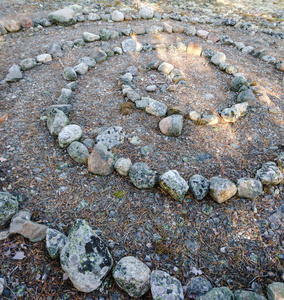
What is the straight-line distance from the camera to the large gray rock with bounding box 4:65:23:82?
459cm

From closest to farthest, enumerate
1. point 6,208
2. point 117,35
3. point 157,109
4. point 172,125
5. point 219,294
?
point 219,294 < point 6,208 < point 172,125 < point 157,109 < point 117,35

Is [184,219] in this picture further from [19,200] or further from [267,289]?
[19,200]

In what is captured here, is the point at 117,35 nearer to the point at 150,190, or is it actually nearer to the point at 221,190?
the point at 150,190

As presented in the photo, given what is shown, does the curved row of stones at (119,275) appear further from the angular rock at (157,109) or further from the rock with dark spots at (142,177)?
the angular rock at (157,109)

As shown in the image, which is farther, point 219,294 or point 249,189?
point 249,189

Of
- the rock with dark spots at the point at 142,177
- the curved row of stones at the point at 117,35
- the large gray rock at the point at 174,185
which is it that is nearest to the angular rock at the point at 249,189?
the large gray rock at the point at 174,185

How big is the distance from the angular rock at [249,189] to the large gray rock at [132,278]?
161cm

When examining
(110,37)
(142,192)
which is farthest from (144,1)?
(142,192)

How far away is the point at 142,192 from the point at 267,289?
5.43 ft

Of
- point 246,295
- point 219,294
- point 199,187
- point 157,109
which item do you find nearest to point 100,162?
point 199,187

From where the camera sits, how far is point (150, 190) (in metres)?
2.93

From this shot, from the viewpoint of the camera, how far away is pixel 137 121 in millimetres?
3916

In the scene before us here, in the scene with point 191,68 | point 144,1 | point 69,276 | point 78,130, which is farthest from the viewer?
point 144,1

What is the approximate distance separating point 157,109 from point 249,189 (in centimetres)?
203
